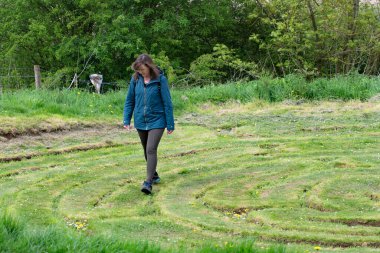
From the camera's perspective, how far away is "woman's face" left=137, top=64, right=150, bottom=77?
8.96m

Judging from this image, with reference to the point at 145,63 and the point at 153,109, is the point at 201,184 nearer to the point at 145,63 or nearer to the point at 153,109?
the point at 153,109

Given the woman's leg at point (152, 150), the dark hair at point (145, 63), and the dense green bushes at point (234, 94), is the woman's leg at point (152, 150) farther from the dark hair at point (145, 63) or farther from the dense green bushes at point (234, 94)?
the dense green bushes at point (234, 94)

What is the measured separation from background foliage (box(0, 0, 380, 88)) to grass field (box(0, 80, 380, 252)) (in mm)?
8079

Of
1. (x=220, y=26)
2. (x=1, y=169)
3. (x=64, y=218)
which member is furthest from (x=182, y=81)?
(x=64, y=218)

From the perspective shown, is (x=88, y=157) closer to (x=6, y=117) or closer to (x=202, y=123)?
(x=6, y=117)

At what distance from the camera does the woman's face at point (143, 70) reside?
353 inches

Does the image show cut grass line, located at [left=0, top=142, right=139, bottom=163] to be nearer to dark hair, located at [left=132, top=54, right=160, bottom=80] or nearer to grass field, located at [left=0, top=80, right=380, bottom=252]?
grass field, located at [left=0, top=80, right=380, bottom=252]

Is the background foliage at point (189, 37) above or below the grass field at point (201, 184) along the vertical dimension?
above

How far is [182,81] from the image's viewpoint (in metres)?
22.3

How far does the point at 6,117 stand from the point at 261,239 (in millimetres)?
7989

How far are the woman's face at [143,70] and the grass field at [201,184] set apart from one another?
1566 mm

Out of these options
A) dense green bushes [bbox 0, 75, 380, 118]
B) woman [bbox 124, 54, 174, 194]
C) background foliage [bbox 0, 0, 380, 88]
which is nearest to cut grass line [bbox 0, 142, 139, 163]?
dense green bushes [bbox 0, 75, 380, 118]

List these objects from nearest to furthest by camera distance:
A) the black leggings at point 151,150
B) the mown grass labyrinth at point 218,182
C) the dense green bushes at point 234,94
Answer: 1. the mown grass labyrinth at point 218,182
2. the black leggings at point 151,150
3. the dense green bushes at point 234,94

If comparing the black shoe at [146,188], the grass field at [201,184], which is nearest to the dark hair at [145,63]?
the black shoe at [146,188]
